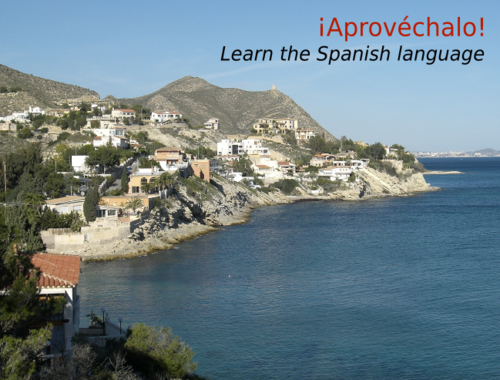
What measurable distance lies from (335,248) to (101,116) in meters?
58.0

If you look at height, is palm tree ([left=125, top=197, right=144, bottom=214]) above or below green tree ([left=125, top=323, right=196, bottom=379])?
above

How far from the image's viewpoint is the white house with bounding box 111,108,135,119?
88000 mm

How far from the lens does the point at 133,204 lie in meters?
38.2

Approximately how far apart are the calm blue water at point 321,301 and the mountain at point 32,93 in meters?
67.8

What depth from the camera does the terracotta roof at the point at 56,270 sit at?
12023mm

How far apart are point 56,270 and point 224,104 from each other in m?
148

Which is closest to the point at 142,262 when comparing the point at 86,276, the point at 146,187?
the point at 86,276

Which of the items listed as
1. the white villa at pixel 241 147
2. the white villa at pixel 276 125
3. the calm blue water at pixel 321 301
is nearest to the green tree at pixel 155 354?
the calm blue water at pixel 321 301

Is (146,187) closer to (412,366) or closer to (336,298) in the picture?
(336,298)

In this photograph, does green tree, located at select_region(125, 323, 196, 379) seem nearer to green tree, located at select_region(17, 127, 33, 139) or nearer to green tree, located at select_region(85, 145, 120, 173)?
green tree, located at select_region(85, 145, 120, 173)

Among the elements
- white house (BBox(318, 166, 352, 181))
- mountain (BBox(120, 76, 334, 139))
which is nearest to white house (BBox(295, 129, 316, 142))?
mountain (BBox(120, 76, 334, 139))

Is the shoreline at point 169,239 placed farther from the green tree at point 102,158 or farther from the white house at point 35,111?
the white house at point 35,111

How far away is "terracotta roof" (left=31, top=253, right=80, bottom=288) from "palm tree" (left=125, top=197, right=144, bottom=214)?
24288mm

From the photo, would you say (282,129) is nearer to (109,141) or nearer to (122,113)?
(122,113)
